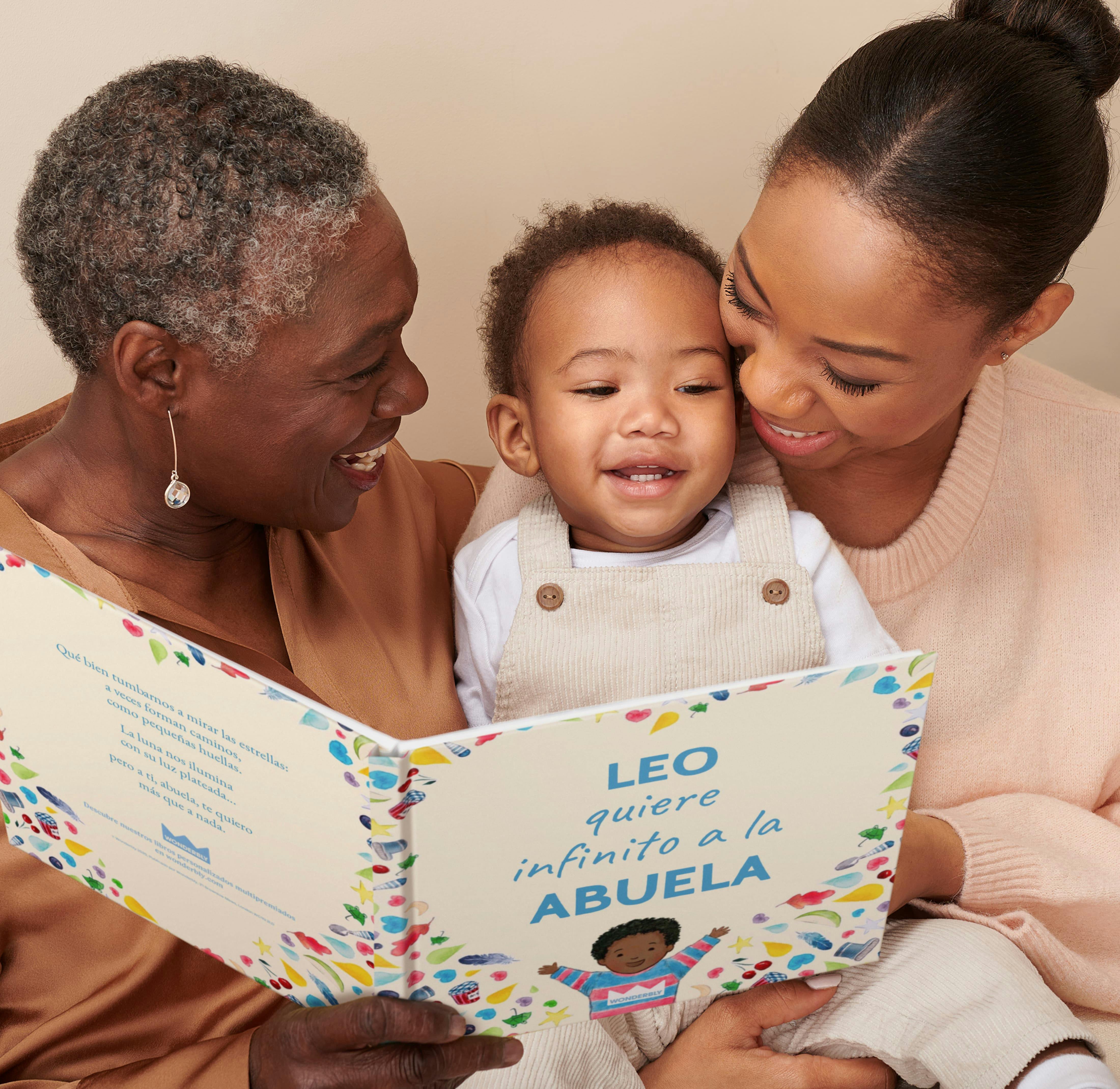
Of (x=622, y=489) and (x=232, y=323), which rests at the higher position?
(x=232, y=323)

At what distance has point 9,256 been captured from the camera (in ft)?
6.00

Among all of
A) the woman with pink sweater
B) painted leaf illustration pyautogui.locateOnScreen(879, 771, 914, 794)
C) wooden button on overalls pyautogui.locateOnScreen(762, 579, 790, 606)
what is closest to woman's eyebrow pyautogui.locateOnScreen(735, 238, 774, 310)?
the woman with pink sweater

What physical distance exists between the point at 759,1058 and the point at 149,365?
1129mm

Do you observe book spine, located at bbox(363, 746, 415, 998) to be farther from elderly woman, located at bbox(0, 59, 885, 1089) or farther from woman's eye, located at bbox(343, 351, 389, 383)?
woman's eye, located at bbox(343, 351, 389, 383)

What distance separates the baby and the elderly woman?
0.52ft

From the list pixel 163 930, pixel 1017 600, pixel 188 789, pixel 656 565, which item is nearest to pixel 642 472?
pixel 656 565

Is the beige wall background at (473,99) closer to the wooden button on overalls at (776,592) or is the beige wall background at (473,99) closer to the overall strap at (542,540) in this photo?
the overall strap at (542,540)

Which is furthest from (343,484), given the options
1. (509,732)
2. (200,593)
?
(509,732)

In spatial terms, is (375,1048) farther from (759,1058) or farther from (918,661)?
(918,661)

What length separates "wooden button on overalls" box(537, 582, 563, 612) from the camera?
1.56 meters

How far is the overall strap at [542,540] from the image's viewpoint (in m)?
1.61

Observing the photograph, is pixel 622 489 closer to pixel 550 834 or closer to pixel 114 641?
pixel 550 834

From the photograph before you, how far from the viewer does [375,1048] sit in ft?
3.94

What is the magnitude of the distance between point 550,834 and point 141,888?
1.63ft
